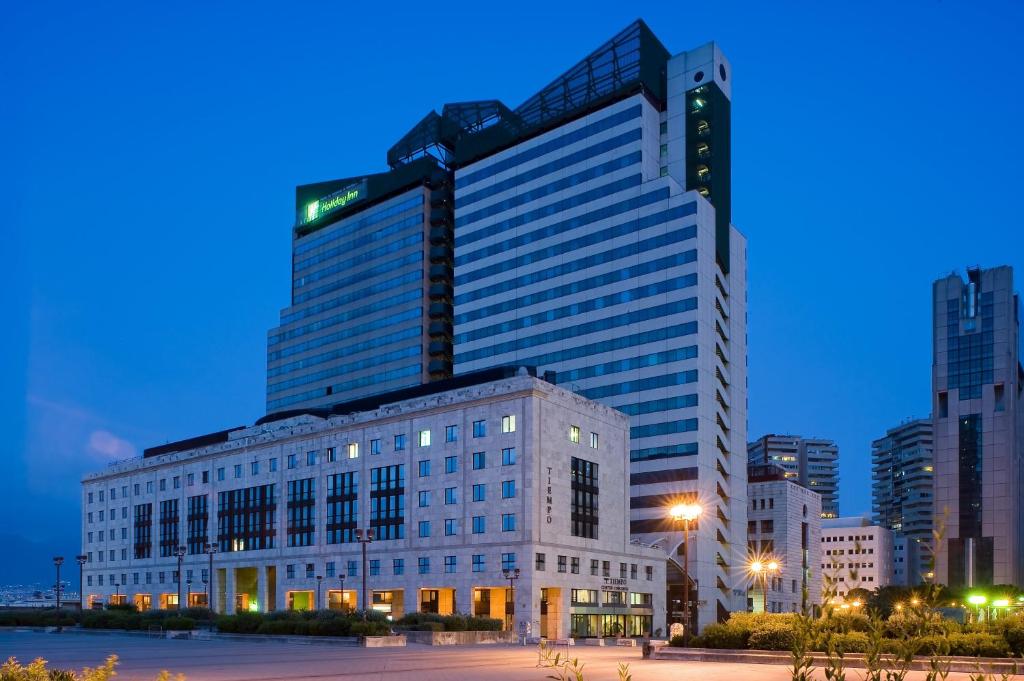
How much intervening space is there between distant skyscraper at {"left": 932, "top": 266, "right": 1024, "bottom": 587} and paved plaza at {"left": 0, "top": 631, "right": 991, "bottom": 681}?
152m

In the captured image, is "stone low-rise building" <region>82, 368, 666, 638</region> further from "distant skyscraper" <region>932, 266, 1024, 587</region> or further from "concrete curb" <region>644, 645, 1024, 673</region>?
"distant skyscraper" <region>932, 266, 1024, 587</region>

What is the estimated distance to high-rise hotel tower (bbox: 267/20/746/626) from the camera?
11694 cm

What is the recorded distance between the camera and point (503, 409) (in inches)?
3472

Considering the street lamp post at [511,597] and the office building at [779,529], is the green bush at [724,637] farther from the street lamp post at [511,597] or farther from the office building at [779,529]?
the office building at [779,529]

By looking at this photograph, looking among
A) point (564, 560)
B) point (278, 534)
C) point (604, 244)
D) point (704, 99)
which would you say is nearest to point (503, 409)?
point (564, 560)

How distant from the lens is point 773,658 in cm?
4106

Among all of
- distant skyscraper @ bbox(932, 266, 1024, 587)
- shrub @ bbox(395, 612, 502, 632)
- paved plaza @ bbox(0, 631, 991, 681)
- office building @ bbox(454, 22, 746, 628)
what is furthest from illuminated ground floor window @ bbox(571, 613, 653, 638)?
distant skyscraper @ bbox(932, 266, 1024, 587)

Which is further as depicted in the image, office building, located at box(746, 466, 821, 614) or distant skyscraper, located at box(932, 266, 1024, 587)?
distant skyscraper, located at box(932, 266, 1024, 587)

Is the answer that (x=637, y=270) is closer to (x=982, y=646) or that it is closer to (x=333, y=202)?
(x=333, y=202)

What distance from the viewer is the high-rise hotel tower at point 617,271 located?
11694 centimetres

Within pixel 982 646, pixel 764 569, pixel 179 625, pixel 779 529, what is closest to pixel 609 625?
pixel 764 569

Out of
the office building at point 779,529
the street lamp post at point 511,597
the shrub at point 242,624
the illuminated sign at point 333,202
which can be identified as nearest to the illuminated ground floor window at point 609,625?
the street lamp post at point 511,597

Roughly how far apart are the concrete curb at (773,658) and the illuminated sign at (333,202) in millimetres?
135586

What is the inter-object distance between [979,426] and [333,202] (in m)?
129
